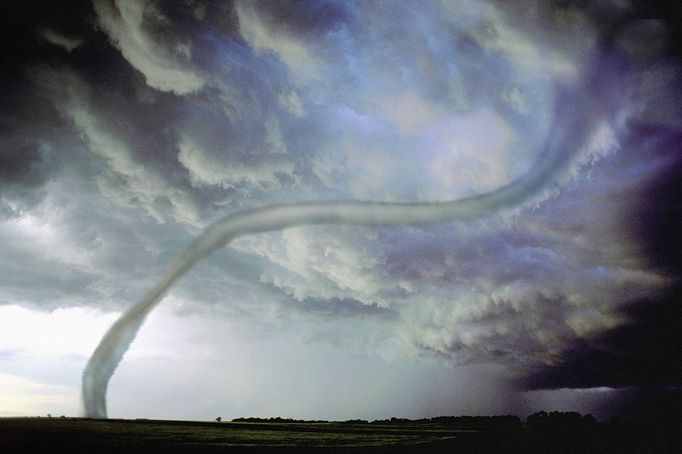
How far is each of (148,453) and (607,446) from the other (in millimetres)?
120351

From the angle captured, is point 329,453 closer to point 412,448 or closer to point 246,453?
point 246,453

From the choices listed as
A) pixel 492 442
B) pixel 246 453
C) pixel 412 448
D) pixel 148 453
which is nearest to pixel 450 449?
pixel 412 448


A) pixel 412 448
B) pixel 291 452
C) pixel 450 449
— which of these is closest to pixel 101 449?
pixel 291 452

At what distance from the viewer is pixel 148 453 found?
66.1 metres

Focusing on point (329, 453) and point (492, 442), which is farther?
point (492, 442)

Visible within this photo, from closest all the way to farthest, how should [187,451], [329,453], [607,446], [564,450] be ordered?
1. [187,451]
2. [329,453]
3. [564,450]
4. [607,446]

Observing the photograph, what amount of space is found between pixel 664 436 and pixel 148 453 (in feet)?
714

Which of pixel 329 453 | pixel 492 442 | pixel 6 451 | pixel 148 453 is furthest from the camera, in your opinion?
pixel 492 442

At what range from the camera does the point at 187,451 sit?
71.2 metres

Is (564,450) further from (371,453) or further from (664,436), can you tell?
(664,436)

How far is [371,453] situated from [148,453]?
1368 inches

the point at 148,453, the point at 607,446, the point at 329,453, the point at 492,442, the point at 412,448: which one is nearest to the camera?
the point at 148,453

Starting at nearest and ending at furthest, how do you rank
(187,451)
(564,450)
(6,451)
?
(6,451) → (187,451) → (564,450)

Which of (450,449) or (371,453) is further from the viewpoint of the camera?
(450,449)
